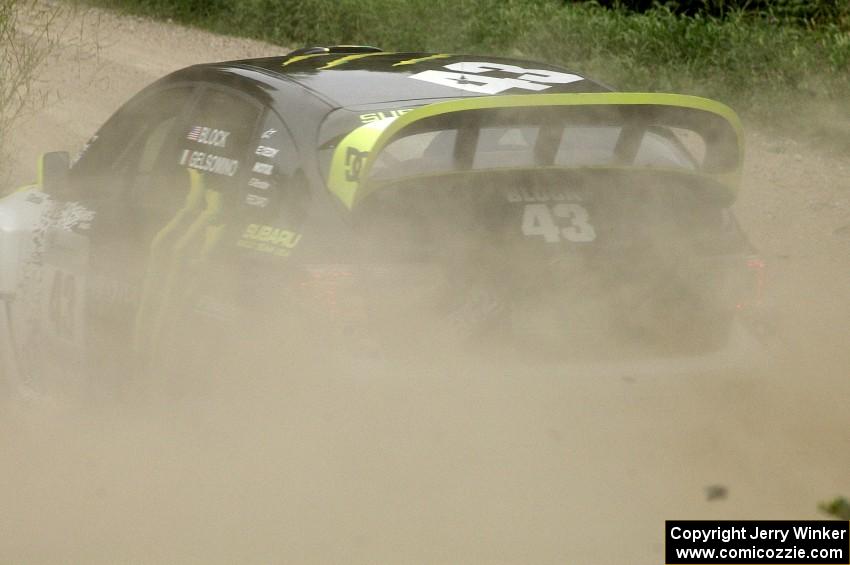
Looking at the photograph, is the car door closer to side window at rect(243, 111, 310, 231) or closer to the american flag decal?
the american flag decal

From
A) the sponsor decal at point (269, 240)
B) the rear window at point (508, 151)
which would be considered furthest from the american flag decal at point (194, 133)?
the rear window at point (508, 151)

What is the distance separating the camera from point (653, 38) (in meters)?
14.2

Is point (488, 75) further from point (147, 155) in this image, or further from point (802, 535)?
point (802, 535)

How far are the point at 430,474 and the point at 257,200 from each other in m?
1.06

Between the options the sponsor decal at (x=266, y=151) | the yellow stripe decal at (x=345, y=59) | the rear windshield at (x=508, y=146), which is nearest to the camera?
the rear windshield at (x=508, y=146)

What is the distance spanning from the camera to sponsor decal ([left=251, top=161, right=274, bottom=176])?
4328 millimetres

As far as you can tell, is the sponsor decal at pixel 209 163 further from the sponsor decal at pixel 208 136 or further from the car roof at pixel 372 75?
the car roof at pixel 372 75

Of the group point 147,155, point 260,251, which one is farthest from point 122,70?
point 260,251

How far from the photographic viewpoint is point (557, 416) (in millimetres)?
3955

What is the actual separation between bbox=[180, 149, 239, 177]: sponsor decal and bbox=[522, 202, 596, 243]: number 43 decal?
1.12 meters

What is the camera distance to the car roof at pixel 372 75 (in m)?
4.53

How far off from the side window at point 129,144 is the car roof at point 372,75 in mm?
294

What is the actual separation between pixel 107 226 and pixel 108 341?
1.44ft

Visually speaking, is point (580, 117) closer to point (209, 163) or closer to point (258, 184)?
point (258, 184)
